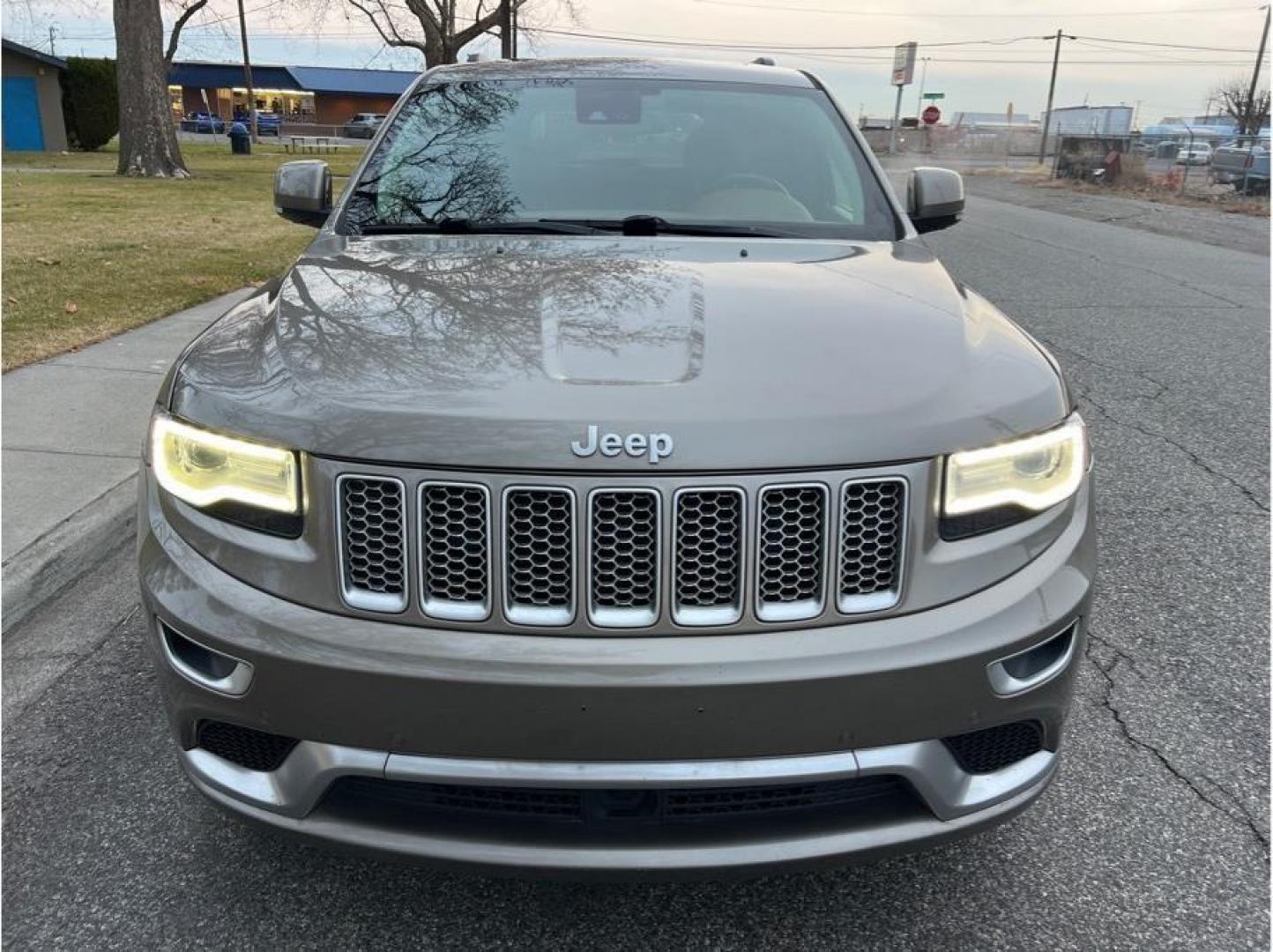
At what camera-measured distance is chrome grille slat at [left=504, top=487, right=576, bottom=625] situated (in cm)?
177

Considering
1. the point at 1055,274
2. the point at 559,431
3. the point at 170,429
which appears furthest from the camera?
the point at 1055,274

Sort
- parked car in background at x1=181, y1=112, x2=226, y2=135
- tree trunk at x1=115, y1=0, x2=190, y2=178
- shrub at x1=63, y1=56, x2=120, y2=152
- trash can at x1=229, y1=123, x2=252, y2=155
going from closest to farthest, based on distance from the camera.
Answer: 1. tree trunk at x1=115, y1=0, x2=190, y2=178
2. shrub at x1=63, y1=56, x2=120, y2=152
3. trash can at x1=229, y1=123, x2=252, y2=155
4. parked car in background at x1=181, y1=112, x2=226, y2=135

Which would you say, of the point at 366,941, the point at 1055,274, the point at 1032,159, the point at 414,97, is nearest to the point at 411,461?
the point at 366,941

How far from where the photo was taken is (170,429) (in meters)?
2.06

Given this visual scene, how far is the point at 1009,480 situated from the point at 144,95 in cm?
2298

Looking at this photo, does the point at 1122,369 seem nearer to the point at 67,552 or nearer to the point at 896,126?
the point at 67,552

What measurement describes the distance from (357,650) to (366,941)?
29.9 inches

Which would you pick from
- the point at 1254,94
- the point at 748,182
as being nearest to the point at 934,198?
the point at 748,182

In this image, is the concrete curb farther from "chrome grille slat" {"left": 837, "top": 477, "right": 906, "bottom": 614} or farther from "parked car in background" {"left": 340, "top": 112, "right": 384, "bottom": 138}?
"parked car in background" {"left": 340, "top": 112, "right": 384, "bottom": 138}

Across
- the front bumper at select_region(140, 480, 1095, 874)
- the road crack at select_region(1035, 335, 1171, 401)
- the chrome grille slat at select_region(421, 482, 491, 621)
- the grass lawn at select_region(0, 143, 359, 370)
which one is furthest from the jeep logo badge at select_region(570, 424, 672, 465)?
the grass lawn at select_region(0, 143, 359, 370)

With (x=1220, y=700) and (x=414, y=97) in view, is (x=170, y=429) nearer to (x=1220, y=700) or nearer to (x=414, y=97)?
(x=414, y=97)

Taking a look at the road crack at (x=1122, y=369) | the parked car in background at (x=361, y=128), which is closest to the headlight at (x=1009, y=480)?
the road crack at (x=1122, y=369)

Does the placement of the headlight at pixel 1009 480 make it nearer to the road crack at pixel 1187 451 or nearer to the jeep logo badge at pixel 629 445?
the jeep logo badge at pixel 629 445

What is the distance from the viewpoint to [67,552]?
3.77 meters
